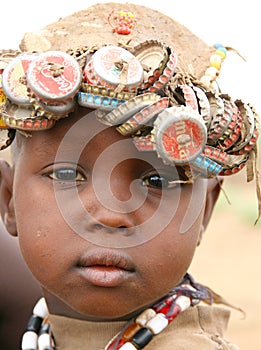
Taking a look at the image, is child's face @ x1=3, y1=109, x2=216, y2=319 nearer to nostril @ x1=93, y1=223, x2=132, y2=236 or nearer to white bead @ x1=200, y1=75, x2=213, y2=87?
nostril @ x1=93, y1=223, x2=132, y2=236

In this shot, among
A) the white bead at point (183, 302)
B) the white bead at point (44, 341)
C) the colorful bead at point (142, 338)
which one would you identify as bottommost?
the white bead at point (44, 341)

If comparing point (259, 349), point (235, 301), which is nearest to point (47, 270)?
point (259, 349)

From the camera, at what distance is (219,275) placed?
34.6 ft

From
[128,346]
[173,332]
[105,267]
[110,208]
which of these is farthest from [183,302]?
[110,208]

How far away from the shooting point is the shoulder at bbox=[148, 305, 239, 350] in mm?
2467

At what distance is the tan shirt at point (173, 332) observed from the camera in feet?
8.16

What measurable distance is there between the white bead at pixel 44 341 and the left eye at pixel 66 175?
61 cm

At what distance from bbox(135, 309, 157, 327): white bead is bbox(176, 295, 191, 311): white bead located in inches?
3.6

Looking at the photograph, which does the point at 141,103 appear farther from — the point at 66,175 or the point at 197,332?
the point at 197,332

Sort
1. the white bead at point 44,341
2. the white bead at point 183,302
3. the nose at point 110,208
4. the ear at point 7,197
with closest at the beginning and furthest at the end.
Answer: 1. the nose at point 110,208
2. the white bead at point 183,302
3. the white bead at point 44,341
4. the ear at point 7,197

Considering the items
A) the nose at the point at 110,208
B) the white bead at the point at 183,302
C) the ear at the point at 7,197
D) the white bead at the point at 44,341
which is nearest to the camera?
the nose at the point at 110,208

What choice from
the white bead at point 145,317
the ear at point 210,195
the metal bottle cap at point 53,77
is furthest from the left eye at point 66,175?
the ear at point 210,195

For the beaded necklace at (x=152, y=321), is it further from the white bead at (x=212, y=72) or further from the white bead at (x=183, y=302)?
the white bead at (x=212, y=72)

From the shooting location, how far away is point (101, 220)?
2.33 metres
